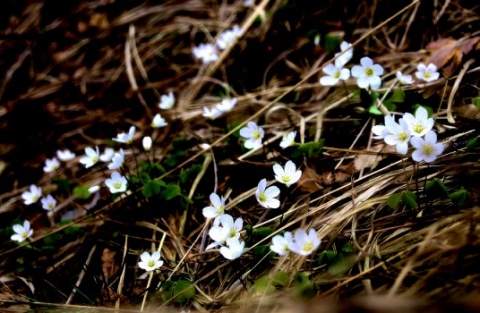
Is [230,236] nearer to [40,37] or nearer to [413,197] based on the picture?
[413,197]

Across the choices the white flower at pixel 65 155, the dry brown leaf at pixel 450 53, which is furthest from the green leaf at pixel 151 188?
the dry brown leaf at pixel 450 53

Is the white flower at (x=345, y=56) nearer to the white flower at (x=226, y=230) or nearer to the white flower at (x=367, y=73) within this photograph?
the white flower at (x=367, y=73)

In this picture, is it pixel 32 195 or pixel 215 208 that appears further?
pixel 32 195

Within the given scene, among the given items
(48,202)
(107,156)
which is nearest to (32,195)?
(48,202)

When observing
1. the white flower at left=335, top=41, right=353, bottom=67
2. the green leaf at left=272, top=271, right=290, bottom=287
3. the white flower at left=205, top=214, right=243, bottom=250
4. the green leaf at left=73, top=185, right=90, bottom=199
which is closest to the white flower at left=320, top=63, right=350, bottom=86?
the white flower at left=335, top=41, right=353, bottom=67

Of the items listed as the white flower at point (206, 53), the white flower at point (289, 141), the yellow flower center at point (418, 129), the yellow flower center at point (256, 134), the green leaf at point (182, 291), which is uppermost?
the yellow flower center at point (418, 129)

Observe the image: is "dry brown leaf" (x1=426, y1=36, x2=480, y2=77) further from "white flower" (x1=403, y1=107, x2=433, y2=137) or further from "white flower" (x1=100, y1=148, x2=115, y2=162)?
"white flower" (x1=100, y1=148, x2=115, y2=162)

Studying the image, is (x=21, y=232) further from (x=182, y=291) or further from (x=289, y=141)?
(x=289, y=141)
